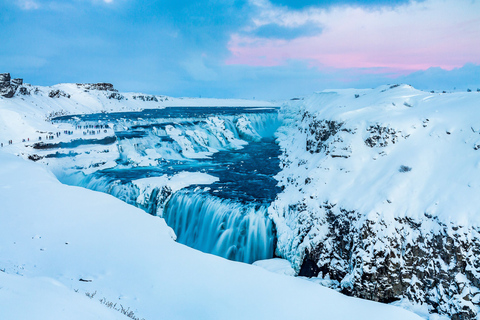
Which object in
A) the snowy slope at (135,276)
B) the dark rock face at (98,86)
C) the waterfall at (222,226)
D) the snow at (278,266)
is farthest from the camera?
the dark rock face at (98,86)

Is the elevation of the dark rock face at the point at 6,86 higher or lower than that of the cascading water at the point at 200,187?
higher

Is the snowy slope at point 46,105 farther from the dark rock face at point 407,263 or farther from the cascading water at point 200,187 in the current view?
the dark rock face at point 407,263

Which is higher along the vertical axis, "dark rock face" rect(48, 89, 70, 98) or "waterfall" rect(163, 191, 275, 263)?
"dark rock face" rect(48, 89, 70, 98)

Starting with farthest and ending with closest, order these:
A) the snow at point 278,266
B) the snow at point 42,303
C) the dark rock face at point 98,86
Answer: the dark rock face at point 98,86, the snow at point 278,266, the snow at point 42,303

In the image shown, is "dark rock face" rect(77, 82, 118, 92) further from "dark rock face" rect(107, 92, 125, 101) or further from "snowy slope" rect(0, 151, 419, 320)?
"snowy slope" rect(0, 151, 419, 320)

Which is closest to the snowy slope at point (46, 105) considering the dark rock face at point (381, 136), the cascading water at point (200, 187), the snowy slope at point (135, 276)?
the cascading water at point (200, 187)

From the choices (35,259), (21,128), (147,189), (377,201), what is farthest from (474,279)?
(21,128)

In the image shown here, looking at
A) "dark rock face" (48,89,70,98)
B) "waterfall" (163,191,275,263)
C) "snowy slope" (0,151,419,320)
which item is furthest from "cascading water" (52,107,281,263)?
"dark rock face" (48,89,70,98)
